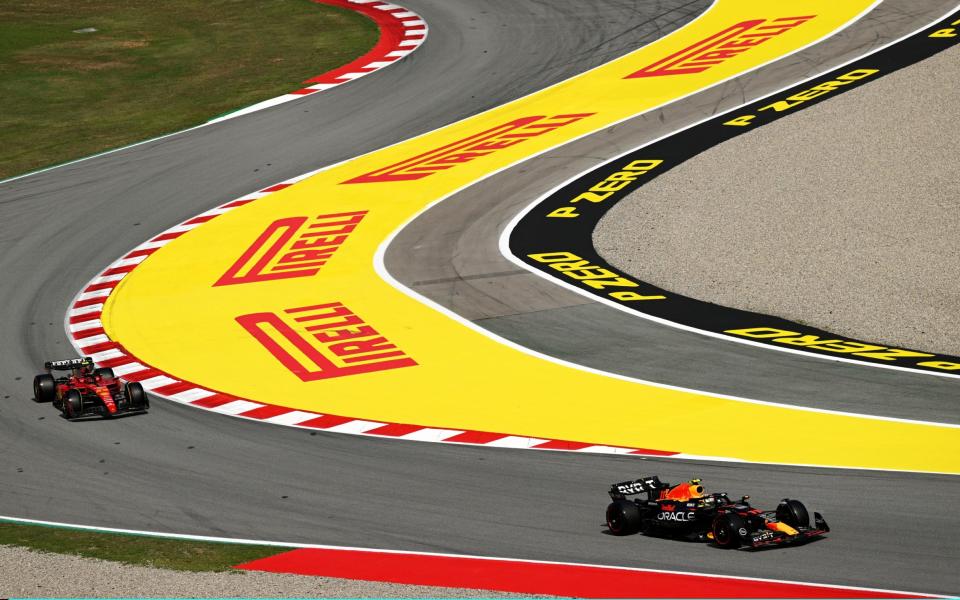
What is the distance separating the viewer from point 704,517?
12.6 meters

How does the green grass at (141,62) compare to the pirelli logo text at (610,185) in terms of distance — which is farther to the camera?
the green grass at (141,62)

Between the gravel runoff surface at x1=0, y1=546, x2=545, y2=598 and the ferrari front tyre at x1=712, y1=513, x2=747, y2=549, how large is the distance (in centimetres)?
209

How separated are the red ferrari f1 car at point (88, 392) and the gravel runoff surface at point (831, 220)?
8.28 m

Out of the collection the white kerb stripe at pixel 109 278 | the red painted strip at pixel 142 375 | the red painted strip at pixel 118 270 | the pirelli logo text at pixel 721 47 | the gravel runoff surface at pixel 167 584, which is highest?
the pirelli logo text at pixel 721 47

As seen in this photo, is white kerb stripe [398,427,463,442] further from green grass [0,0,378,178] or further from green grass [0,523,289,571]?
green grass [0,0,378,178]

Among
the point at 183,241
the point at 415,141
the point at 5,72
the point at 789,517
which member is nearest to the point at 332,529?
the point at 789,517

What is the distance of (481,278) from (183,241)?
6.13 m

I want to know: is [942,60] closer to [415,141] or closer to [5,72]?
Result: [415,141]

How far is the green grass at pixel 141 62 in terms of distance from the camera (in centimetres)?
3023

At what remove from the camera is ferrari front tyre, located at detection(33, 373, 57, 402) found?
698 inches

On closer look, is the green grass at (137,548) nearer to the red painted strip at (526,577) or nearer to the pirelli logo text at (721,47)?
the red painted strip at (526,577)

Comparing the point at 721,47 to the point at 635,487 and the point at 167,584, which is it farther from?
the point at 167,584

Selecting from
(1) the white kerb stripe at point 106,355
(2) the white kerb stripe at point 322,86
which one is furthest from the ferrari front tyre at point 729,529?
(2) the white kerb stripe at point 322,86

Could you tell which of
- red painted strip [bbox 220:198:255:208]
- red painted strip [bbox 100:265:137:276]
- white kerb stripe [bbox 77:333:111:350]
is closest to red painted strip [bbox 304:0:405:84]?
red painted strip [bbox 220:198:255:208]
